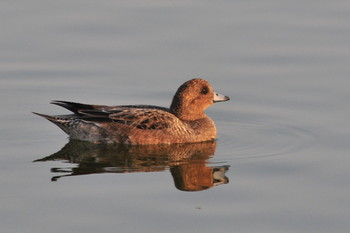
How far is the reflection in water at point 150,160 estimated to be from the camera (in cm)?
1255

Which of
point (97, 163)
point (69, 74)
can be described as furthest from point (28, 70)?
point (97, 163)

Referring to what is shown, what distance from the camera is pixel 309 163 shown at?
513 inches

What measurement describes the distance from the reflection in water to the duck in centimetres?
13

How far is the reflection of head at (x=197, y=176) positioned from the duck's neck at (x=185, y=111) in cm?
194

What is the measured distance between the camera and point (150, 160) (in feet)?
44.4

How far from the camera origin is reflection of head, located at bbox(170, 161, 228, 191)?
1224cm

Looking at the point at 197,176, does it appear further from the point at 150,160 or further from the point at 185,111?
the point at 185,111

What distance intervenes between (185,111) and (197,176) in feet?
8.67

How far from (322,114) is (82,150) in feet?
12.6

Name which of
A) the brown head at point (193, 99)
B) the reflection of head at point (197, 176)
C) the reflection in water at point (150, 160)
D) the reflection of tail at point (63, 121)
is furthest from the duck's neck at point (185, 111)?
the reflection of head at point (197, 176)

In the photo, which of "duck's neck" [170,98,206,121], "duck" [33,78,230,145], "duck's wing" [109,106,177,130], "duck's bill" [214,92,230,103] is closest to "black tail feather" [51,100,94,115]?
"duck" [33,78,230,145]

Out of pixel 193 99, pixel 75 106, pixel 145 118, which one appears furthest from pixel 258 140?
pixel 75 106

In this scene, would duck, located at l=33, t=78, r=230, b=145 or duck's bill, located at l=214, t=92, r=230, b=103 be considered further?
duck's bill, located at l=214, t=92, r=230, b=103

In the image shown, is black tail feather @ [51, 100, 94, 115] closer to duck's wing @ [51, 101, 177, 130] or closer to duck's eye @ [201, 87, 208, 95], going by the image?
duck's wing @ [51, 101, 177, 130]
